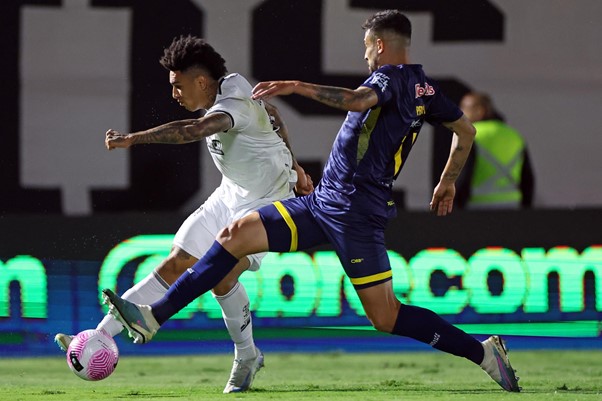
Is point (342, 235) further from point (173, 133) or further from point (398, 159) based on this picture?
point (173, 133)

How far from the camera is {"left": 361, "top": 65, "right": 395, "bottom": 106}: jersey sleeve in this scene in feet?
18.5

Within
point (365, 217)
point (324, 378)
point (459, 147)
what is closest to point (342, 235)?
point (365, 217)

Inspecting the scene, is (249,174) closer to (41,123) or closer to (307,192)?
(307,192)

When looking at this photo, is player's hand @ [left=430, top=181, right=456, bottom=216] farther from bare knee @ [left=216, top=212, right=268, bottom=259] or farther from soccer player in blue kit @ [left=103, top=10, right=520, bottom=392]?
bare knee @ [left=216, top=212, right=268, bottom=259]

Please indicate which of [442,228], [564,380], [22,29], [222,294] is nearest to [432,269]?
[442,228]

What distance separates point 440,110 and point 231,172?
46.1 inches

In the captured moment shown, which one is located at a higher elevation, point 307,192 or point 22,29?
point 22,29

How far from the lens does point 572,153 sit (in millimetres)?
9141

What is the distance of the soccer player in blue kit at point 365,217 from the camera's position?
5820mm

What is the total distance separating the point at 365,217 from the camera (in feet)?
19.4

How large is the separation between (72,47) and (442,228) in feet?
9.42

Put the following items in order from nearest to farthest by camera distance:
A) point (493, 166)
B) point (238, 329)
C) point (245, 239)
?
point (245, 239), point (238, 329), point (493, 166)

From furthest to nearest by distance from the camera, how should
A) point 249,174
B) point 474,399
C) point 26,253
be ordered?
point 26,253, point 249,174, point 474,399

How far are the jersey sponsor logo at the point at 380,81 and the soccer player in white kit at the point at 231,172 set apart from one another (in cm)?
78
